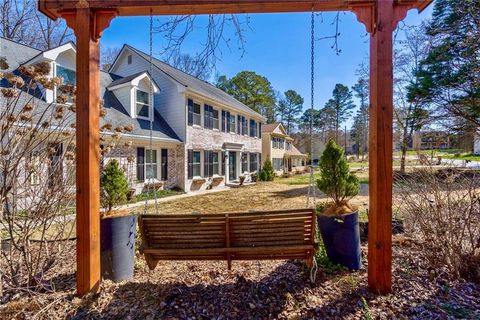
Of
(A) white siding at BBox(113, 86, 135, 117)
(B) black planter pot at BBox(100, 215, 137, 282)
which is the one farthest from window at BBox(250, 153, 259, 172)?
(B) black planter pot at BBox(100, 215, 137, 282)

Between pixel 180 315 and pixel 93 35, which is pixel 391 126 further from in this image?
pixel 93 35

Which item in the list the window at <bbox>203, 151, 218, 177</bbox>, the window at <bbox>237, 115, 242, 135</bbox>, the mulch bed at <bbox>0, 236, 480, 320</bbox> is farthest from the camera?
the window at <bbox>237, 115, 242, 135</bbox>

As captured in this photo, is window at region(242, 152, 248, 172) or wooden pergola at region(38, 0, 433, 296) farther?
window at region(242, 152, 248, 172)

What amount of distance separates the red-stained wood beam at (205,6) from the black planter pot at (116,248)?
2370 millimetres

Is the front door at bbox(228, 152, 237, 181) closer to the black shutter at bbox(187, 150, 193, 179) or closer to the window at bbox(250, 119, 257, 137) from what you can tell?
the window at bbox(250, 119, 257, 137)

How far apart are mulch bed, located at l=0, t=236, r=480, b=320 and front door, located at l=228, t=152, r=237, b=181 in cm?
1590

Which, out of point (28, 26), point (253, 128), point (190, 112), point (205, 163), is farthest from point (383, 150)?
point (28, 26)

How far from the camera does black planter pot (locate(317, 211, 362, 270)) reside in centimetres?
332

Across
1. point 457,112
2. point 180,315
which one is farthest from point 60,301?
point 457,112

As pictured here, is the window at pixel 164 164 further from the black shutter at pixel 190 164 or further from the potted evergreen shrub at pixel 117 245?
the potted evergreen shrub at pixel 117 245

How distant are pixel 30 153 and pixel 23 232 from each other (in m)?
0.93

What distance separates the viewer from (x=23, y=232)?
3113 millimetres

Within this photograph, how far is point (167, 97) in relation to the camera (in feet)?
49.6

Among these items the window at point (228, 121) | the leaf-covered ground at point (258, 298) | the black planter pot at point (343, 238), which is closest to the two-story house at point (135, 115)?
the window at point (228, 121)
